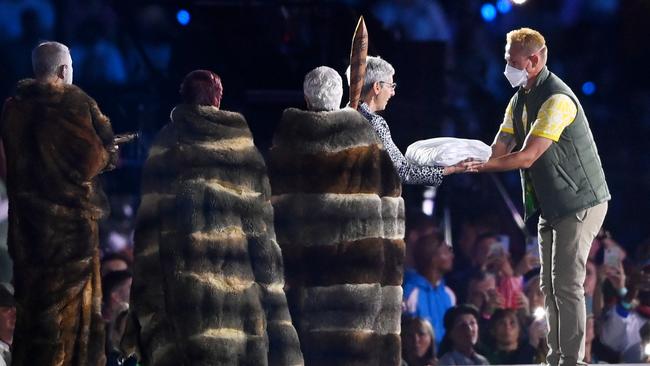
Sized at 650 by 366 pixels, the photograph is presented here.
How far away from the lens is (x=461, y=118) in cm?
921

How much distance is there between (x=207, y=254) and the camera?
17.5 ft

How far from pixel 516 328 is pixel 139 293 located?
4062 millimetres

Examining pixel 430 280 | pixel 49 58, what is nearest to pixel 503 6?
pixel 430 280

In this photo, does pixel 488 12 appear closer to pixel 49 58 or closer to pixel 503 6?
pixel 503 6

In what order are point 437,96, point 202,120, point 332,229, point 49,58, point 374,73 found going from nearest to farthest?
point 202,120 < point 332,229 < point 49,58 < point 374,73 < point 437,96

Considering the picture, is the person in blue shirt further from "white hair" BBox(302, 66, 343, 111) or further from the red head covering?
the red head covering

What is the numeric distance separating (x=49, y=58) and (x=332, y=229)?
4.72ft

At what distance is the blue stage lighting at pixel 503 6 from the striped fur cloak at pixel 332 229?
13.0 ft

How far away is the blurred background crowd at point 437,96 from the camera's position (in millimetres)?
8641

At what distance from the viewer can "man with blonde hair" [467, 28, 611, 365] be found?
6027 mm

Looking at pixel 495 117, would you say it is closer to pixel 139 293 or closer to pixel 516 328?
pixel 516 328

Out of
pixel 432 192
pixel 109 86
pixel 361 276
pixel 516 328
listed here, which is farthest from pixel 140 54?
pixel 361 276

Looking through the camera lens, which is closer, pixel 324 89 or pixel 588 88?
pixel 324 89

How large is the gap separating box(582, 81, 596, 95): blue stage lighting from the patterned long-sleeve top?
360 centimetres
